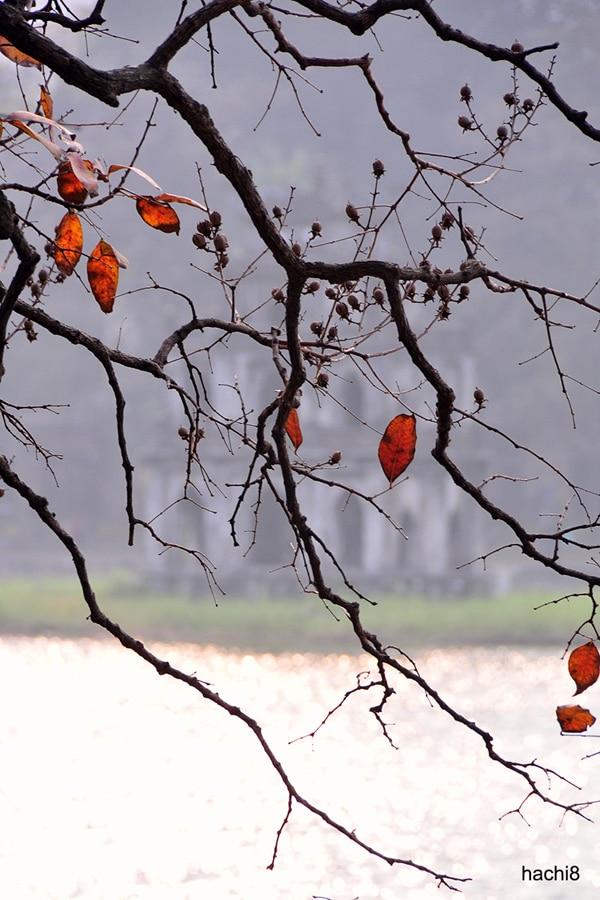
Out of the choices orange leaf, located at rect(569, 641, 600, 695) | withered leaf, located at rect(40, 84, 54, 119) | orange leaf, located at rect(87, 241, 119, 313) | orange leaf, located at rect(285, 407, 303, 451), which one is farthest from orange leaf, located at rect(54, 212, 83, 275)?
orange leaf, located at rect(569, 641, 600, 695)

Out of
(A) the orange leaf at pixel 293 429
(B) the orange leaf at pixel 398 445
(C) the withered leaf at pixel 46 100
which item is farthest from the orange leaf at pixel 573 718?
(C) the withered leaf at pixel 46 100

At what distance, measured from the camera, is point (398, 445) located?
63.3 inches

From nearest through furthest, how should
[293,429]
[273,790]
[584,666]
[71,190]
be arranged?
[71,190] < [584,666] < [293,429] < [273,790]

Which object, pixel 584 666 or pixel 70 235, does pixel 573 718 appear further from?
pixel 70 235

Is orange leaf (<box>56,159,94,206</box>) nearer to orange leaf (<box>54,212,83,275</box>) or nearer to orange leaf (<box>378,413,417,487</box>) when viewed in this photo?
orange leaf (<box>54,212,83,275</box>)

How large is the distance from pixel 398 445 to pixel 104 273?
1.41 ft

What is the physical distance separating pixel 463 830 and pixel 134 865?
2.04 m

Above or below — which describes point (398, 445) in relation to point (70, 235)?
below

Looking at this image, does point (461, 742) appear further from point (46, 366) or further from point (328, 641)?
point (46, 366)

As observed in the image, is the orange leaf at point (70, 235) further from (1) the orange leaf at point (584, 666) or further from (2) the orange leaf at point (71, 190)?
(1) the orange leaf at point (584, 666)

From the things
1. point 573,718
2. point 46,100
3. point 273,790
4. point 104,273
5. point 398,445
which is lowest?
point 573,718

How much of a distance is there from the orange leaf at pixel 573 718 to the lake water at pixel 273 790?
4403 millimetres

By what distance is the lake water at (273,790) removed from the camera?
273 inches

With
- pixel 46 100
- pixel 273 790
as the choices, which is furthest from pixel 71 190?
pixel 273 790
